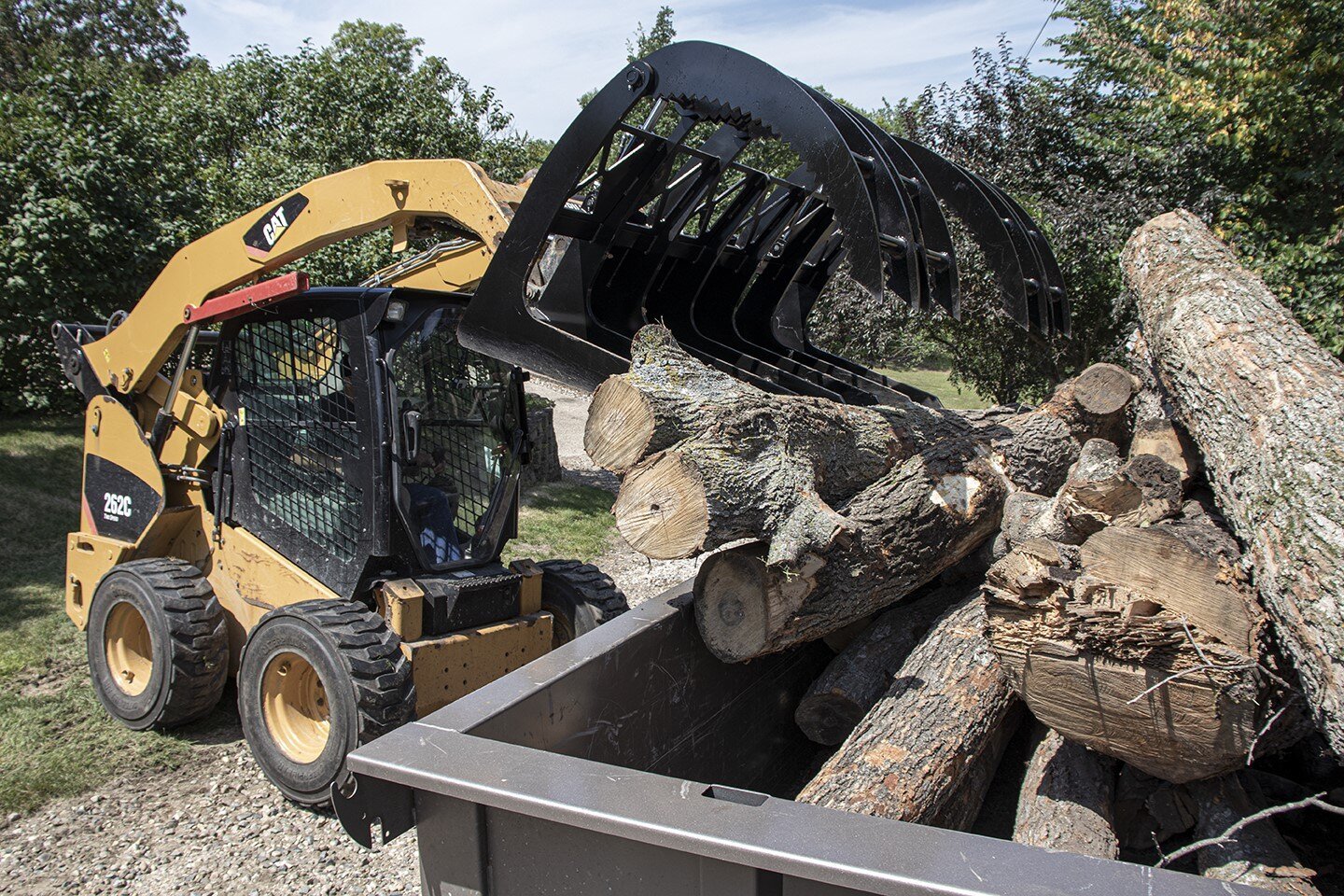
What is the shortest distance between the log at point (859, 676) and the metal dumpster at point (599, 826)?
93 cm

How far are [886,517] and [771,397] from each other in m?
0.60

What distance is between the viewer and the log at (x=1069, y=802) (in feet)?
8.73

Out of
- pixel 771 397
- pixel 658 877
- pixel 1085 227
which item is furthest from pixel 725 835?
pixel 1085 227

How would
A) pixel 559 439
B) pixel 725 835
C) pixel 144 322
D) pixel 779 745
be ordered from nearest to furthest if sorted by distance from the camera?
pixel 725 835 < pixel 779 745 < pixel 144 322 < pixel 559 439

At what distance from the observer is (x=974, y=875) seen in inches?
58.6

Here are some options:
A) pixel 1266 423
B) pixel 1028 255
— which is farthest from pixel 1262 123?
pixel 1266 423

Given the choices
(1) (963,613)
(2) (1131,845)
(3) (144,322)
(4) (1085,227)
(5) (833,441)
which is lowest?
(2) (1131,845)

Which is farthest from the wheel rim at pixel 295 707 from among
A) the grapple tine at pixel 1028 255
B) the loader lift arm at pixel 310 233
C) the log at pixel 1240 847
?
the grapple tine at pixel 1028 255

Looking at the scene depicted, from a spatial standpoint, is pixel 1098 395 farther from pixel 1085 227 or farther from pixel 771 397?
pixel 1085 227

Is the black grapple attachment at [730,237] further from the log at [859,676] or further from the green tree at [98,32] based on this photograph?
the green tree at [98,32]

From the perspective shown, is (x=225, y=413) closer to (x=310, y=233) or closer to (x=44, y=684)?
(x=310, y=233)

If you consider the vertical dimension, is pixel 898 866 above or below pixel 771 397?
below

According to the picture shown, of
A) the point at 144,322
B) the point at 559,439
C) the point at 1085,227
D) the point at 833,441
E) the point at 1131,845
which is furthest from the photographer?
the point at 559,439

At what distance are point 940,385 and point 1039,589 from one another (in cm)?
2207
